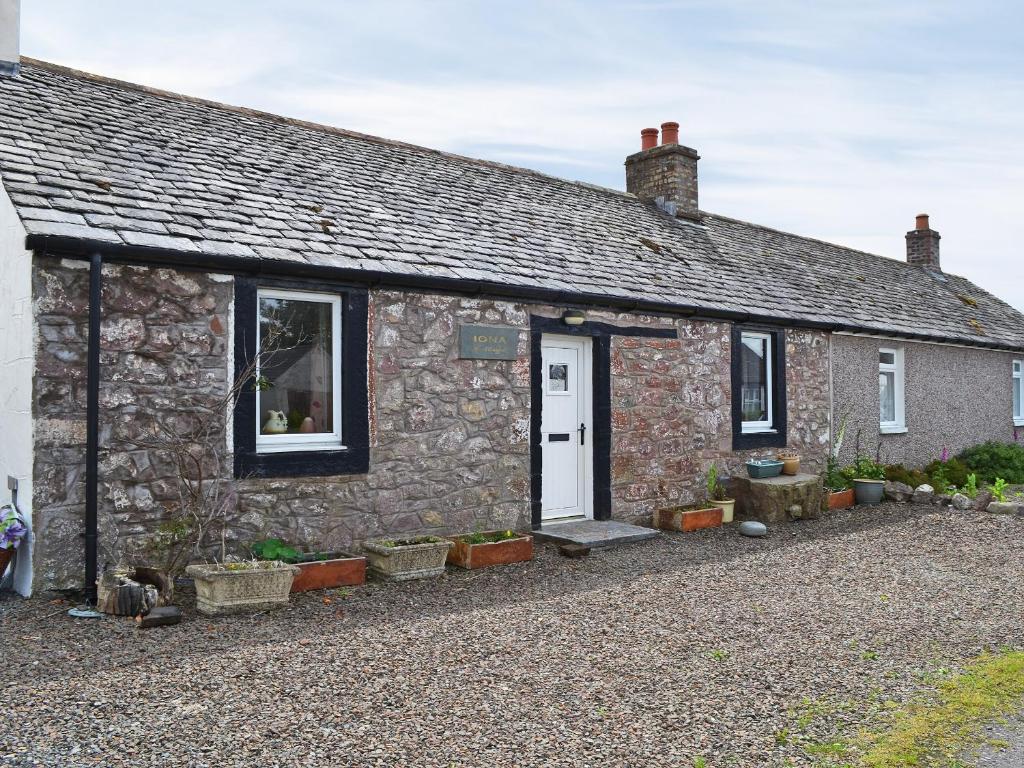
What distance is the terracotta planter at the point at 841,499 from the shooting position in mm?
12148

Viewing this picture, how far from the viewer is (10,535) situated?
6.22 meters

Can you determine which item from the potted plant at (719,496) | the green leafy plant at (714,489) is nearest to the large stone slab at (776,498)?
the potted plant at (719,496)

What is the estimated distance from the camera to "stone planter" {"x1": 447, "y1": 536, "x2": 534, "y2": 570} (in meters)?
7.86

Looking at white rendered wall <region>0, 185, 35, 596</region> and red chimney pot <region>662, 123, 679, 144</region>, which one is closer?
white rendered wall <region>0, 185, 35, 596</region>

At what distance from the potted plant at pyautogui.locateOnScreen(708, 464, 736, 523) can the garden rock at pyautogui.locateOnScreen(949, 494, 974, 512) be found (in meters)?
3.33

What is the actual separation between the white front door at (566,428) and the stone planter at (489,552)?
127 centimetres

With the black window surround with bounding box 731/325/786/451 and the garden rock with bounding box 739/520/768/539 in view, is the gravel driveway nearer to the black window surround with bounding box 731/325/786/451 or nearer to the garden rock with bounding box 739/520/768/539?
the garden rock with bounding box 739/520/768/539

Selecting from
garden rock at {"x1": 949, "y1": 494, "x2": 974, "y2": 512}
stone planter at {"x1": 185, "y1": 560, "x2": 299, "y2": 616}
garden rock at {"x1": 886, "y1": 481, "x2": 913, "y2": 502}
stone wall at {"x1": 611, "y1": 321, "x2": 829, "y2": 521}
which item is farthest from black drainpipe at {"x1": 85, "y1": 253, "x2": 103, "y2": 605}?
garden rock at {"x1": 886, "y1": 481, "x2": 913, "y2": 502}

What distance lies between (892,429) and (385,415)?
10.1 metres

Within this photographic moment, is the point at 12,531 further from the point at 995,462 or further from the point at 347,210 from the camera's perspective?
the point at 995,462

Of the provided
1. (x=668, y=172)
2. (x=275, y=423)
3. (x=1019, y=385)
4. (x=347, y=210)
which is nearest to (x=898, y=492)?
(x=668, y=172)

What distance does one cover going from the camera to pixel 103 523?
645cm

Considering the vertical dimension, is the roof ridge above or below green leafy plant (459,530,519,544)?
above

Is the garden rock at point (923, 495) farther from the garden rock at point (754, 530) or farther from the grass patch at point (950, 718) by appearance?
the grass patch at point (950, 718)
